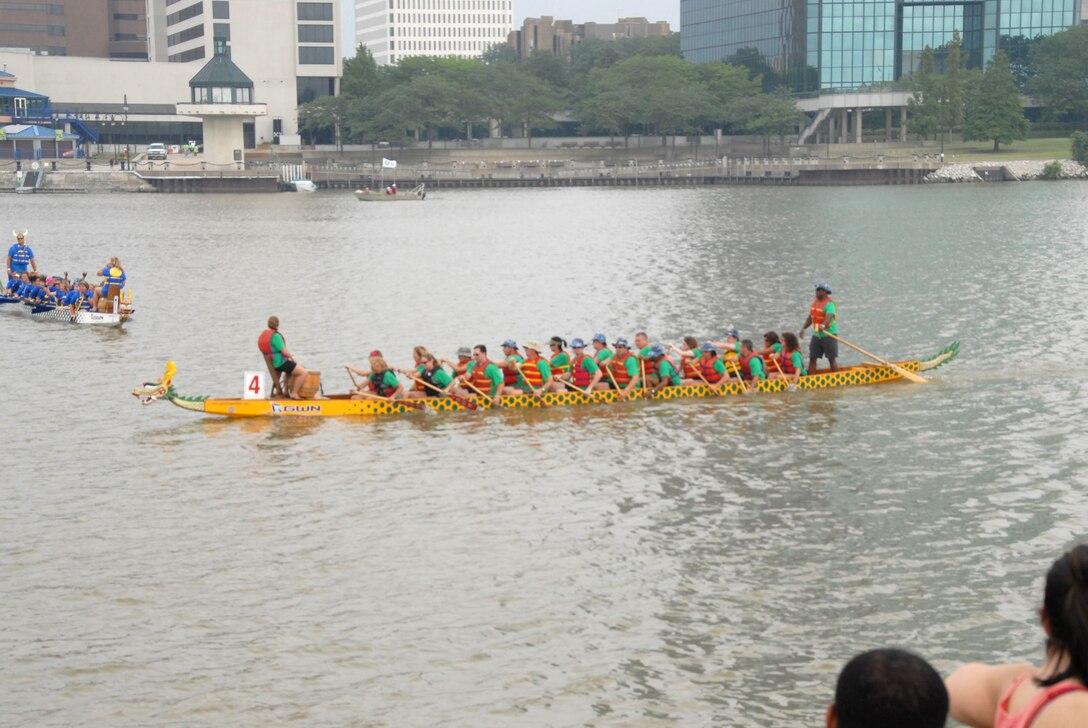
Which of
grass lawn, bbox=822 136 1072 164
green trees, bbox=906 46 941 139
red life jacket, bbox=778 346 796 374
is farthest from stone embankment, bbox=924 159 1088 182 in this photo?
red life jacket, bbox=778 346 796 374

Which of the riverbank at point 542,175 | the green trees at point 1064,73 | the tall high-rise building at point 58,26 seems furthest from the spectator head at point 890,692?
the tall high-rise building at point 58,26

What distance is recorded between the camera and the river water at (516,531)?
15.2 m

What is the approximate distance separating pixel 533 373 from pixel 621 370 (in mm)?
1886

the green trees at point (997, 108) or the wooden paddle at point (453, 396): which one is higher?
the green trees at point (997, 108)

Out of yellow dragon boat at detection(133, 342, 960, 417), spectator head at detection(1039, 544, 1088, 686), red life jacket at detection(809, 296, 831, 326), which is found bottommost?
yellow dragon boat at detection(133, 342, 960, 417)

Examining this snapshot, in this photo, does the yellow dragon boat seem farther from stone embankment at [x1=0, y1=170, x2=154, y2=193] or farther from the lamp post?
the lamp post

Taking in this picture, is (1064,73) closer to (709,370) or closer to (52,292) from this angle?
(52,292)

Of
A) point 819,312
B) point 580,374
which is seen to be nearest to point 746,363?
point 819,312

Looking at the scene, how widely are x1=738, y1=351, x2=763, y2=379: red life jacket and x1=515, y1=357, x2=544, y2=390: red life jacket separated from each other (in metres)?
4.47

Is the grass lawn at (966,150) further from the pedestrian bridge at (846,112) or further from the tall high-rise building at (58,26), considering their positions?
the tall high-rise building at (58,26)

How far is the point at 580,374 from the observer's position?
2955 cm

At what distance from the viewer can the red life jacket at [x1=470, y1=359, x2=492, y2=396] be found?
29000mm

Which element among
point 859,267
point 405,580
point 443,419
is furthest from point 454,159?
point 405,580

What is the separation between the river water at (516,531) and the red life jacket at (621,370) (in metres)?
0.62
